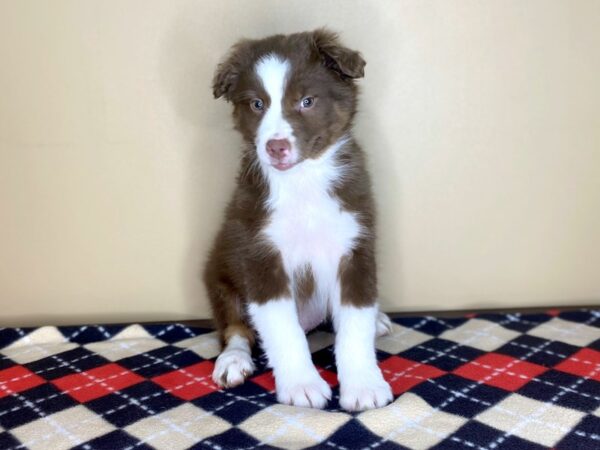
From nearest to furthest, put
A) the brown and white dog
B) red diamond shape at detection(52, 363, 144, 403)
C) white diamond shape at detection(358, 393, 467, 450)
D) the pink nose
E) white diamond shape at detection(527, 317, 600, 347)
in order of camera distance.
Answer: white diamond shape at detection(358, 393, 467, 450) < the pink nose < the brown and white dog < red diamond shape at detection(52, 363, 144, 403) < white diamond shape at detection(527, 317, 600, 347)

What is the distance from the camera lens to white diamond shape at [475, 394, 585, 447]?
72.0 inches

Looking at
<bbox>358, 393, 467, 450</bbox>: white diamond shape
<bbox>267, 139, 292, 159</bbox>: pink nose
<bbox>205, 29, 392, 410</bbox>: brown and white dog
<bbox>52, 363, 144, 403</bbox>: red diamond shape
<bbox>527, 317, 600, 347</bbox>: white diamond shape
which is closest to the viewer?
<bbox>358, 393, 467, 450</bbox>: white diamond shape

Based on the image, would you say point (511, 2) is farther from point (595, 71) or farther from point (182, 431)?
point (182, 431)

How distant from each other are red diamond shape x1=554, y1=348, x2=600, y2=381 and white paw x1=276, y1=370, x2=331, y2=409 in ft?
2.91

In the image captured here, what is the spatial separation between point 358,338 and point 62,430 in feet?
3.27

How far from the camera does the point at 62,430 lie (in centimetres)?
193

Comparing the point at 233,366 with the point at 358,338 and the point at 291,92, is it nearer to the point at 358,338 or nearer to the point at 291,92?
the point at 358,338

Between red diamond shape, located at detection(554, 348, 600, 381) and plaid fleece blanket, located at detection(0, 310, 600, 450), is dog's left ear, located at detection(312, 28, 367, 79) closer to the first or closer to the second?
plaid fleece blanket, located at detection(0, 310, 600, 450)

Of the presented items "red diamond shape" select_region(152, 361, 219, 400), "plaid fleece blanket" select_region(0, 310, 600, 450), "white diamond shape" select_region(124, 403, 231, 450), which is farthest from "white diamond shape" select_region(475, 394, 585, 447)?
"red diamond shape" select_region(152, 361, 219, 400)

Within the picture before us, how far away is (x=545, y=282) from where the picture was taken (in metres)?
2.83

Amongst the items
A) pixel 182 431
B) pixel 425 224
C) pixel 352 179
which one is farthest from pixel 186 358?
pixel 425 224

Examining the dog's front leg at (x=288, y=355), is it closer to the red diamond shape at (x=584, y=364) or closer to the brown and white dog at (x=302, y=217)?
the brown and white dog at (x=302, y=217)

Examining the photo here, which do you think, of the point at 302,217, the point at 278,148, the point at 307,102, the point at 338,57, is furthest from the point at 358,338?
the point at 338,57

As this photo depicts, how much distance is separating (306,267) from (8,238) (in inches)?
54.9
